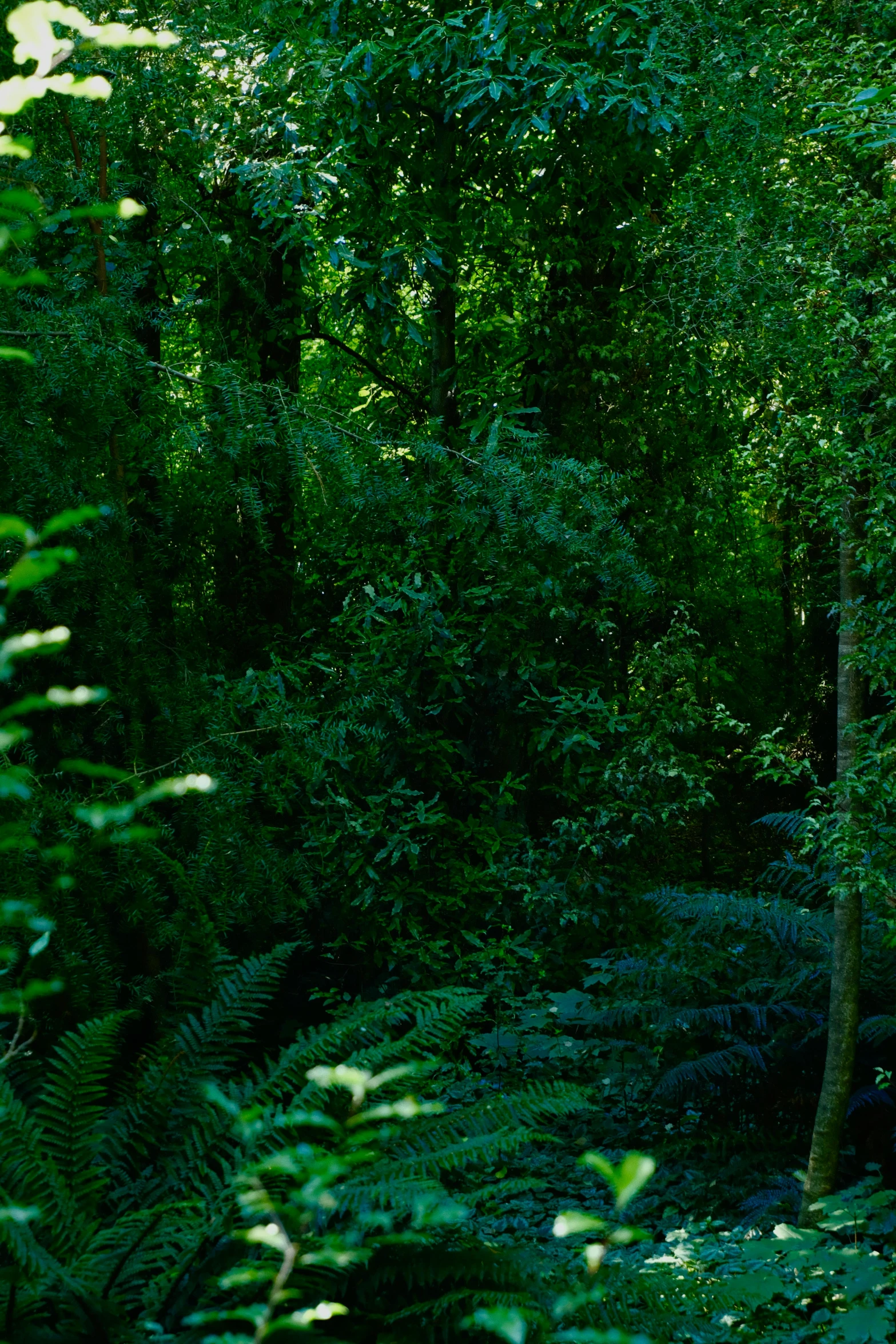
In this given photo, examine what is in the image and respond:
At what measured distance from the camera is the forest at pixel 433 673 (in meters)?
2.08

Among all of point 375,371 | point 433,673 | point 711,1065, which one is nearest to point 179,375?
point 433,673

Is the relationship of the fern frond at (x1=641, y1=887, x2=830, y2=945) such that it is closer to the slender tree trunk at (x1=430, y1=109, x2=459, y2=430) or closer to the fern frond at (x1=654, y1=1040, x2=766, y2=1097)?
the fern frond at (x1=654, y1=1040, x2=766, y2=1097)

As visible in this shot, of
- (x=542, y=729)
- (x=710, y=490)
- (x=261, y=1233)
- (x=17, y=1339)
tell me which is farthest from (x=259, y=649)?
(x=261, y=1233)

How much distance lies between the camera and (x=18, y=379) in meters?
3.20

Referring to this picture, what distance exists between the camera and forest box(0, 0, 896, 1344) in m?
2.08

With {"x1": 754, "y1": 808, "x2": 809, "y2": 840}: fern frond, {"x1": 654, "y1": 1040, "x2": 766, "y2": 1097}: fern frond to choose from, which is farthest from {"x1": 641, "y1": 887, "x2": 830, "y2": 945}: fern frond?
{"x1": 654, "y1": 1040, "x2": 766, "y2": 1097}: fern frond

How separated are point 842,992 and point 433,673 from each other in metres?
2.37

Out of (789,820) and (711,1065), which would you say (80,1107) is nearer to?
(711,1065)

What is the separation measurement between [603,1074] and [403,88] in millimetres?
4449

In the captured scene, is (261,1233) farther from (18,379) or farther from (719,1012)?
(719,1012)

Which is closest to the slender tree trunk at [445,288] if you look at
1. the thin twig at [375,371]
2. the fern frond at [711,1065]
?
the thin twig at [375,371]

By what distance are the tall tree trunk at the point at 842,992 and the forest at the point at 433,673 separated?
0.07 feet

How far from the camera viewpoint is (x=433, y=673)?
5453mm

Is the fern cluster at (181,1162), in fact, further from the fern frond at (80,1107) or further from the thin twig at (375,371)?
the thin twig at (375,371)
